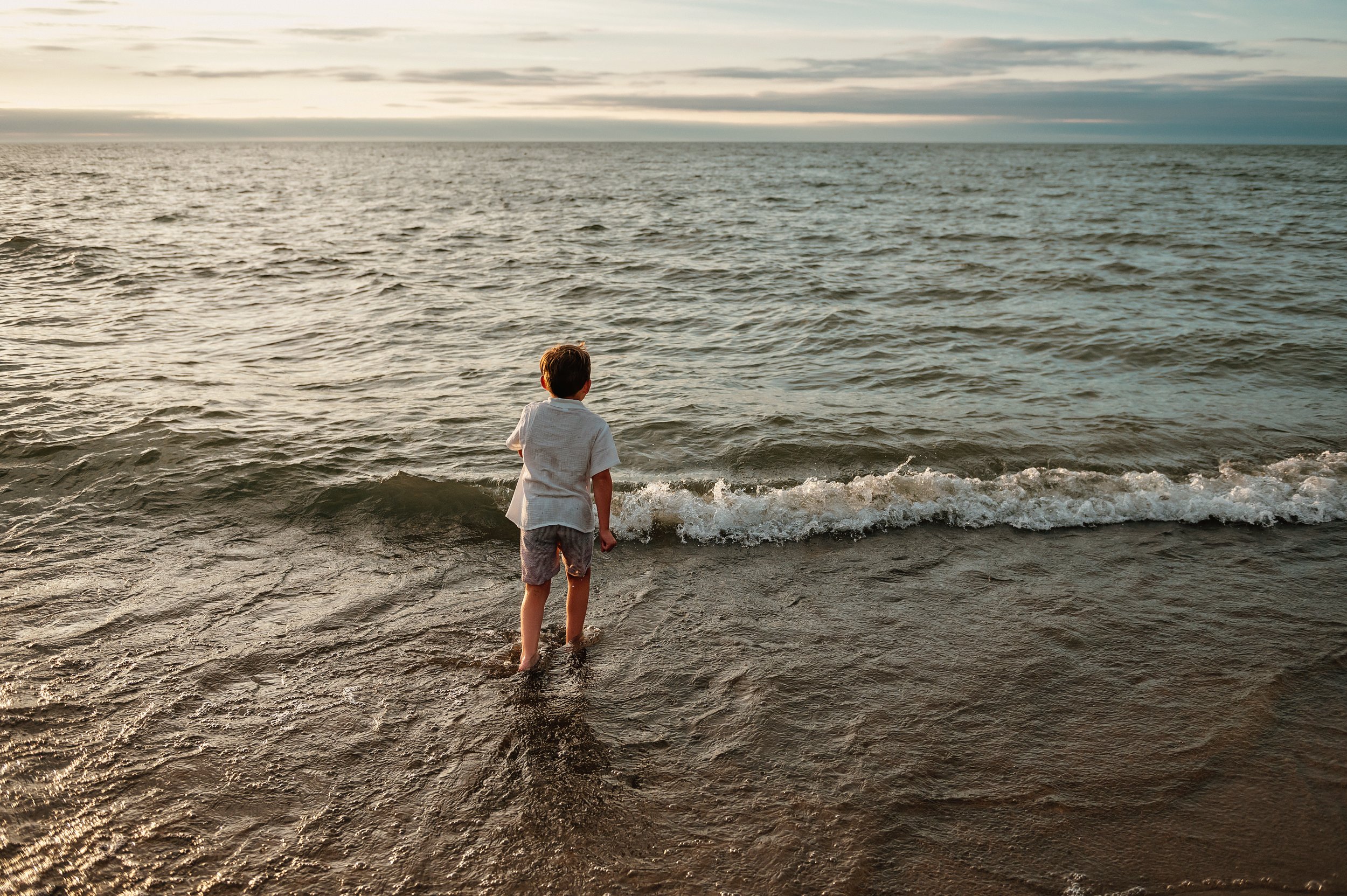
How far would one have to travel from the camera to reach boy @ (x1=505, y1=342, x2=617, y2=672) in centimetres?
391

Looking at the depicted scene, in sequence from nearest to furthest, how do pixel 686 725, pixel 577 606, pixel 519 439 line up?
pixel 686 725 → pixel 519 439 → pixel 577 606

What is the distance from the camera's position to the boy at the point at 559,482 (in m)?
3.91

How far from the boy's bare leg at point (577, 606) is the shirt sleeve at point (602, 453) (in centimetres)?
61

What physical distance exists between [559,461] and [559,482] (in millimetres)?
108

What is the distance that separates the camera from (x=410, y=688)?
13.2 ft

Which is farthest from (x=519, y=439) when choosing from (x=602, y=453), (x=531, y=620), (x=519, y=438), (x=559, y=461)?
(x=531, y=620)

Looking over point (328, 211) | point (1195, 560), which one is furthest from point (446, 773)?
point (328, 211)

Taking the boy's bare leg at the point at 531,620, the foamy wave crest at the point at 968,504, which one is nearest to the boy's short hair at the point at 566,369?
the boy's bare leg at the point at 531,620

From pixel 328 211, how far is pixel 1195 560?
31.1 metres

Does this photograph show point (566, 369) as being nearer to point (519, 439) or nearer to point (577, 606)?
point (519, 439)

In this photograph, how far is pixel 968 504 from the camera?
632 cm

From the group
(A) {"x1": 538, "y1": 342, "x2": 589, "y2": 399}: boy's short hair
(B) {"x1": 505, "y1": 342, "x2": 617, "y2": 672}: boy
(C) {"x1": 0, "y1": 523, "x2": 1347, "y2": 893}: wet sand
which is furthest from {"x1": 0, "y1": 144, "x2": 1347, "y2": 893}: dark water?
(A) {"x1": 538, "y1": 342, "x2": 589, "y2": 399}: boy's short hair

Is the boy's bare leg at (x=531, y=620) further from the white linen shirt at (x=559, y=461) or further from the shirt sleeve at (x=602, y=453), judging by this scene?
the shirt sleeve at (x=602, y=453)

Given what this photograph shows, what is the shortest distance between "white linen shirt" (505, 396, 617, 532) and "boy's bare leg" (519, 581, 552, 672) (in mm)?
311
